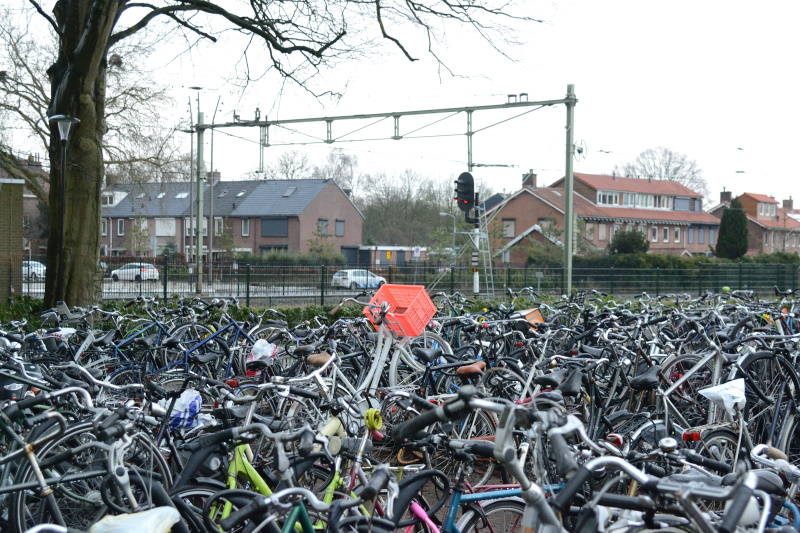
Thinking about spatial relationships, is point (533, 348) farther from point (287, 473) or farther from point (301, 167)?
point (301, 167)

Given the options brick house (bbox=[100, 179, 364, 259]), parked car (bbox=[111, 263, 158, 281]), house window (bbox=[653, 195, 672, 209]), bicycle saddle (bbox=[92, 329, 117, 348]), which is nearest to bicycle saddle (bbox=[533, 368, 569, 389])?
bicycle saddle (bbox=[92, 329, 117, 348])

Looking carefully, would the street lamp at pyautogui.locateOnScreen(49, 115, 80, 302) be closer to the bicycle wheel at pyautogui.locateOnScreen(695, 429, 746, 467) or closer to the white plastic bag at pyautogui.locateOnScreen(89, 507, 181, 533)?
the bicycle wheel at pyautogui.locateOnScreen(695, 429, 746, 467)

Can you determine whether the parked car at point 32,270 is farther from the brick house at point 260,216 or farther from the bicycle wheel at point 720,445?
the brick house at point 260,216

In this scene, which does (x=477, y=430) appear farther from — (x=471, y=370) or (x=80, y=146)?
(x=80, y=146)

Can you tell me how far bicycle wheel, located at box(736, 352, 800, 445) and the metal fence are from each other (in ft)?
40.4

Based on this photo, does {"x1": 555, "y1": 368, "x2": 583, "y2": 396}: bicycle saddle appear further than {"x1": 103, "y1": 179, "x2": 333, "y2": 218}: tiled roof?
No

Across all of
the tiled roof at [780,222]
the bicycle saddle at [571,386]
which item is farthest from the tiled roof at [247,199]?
the bicycle saddle at [571,386]

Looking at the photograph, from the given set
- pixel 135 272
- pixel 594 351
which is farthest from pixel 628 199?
pixel 594 351

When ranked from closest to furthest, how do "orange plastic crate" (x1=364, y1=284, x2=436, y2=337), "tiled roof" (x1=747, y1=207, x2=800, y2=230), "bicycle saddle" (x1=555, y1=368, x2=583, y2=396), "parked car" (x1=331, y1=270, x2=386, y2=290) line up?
"bicycle saddle" (x1=555, y1=368, x2=583, y2=396), "orange plastic crate" (x1=364, y1=284, x2=436, y2=337), "parked car" (x1=331, y1=270, x2=386, y2=290), "tiled roof" (x1=747, y1=207, x2=800, y2=230)

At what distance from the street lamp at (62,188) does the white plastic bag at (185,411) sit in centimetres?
867

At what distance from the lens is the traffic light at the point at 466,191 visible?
619 inches

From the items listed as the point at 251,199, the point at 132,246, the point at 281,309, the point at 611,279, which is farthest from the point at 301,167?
the point at 281,309

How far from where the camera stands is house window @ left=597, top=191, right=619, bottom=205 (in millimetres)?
59703

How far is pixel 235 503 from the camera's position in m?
3.01
